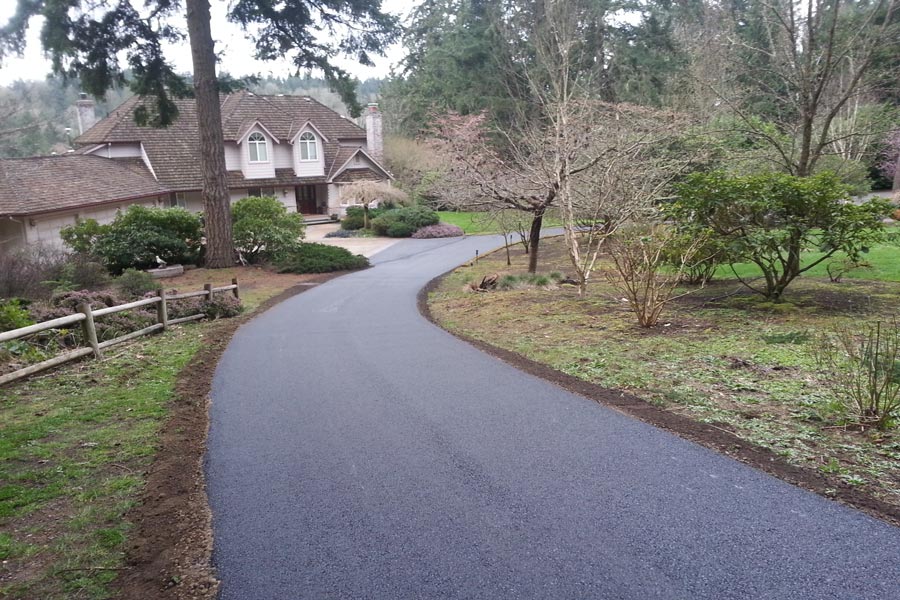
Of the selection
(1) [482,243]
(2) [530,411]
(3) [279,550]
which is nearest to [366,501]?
(3) [279,550]

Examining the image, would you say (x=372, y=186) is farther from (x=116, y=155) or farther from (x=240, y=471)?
(x=240, y=471)

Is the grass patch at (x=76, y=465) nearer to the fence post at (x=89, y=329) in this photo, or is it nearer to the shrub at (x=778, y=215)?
the fence post at (x=89, y=329)

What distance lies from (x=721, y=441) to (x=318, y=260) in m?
18.1

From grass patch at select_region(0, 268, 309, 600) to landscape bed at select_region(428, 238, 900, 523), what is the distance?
4.72 meters

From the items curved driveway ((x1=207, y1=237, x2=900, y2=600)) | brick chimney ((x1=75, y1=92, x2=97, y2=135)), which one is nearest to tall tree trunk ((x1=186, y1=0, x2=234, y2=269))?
curved driveway ((x1=207, y1=237, x2=900, y2=600))

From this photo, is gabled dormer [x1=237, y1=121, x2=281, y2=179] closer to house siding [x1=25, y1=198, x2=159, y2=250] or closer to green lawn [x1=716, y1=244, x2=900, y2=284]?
house siding [x1=25, y1=198, x2=159, y2=250]

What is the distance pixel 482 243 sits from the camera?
3075 cm

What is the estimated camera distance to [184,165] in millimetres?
34000

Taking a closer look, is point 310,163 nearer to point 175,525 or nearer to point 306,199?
point 306,199

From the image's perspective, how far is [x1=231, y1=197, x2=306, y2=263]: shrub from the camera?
22.0 meters

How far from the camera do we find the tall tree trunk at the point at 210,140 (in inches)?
748

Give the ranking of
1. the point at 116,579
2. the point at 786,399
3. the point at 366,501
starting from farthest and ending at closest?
the point at 786,399
the point at 366,501
the point at 116,579

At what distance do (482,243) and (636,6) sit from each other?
16361 millimetres

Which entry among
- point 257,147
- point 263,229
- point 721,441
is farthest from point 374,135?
point 721,441
